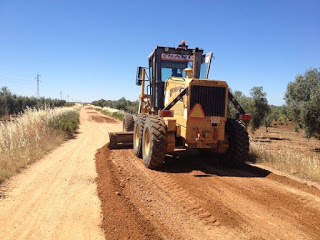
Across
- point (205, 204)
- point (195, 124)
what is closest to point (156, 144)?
point (195, 124)

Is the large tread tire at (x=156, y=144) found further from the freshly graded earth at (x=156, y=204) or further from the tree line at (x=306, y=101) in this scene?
the tree line at (x=306, y=101)

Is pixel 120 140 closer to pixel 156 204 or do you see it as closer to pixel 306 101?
pixel 156 204

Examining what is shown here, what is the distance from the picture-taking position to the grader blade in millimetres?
9531

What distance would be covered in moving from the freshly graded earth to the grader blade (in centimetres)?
267

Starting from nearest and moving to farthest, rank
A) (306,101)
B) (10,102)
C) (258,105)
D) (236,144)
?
(236,144)
(306,101)
(258,105)
(10,102)

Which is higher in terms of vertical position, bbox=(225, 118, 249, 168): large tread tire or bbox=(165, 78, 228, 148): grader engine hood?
bbox=(165, 78, 228, 148): grader engine hood

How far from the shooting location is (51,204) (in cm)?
434

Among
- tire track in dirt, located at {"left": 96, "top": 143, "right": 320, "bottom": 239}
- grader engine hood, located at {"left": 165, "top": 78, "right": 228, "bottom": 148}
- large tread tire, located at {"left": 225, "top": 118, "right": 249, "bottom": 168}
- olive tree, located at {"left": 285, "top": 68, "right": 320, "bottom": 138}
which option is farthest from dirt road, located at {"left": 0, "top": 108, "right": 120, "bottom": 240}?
olive tree, located at {"left": 285, "top": 68, "right": 320, "bottom": 138}

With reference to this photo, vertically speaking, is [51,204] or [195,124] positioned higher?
[195,124]

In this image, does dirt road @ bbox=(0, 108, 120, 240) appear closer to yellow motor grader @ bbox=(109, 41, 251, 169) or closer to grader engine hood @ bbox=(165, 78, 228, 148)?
yellow motor grader @ bbox=(109, 41, 251, 169)

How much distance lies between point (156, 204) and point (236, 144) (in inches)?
131

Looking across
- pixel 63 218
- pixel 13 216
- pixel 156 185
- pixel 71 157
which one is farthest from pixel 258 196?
pixel 71 157

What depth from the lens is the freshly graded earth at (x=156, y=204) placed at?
11.2 ft

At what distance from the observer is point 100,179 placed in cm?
570
